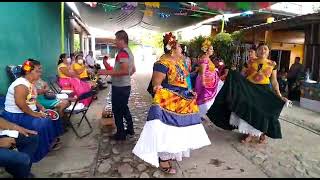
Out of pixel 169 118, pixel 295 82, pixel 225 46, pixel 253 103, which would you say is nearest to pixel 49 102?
pixel 169 118

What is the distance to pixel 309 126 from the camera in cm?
617

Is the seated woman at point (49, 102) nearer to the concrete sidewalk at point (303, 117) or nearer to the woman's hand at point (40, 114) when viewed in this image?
the woman's hand at point (40, 114)

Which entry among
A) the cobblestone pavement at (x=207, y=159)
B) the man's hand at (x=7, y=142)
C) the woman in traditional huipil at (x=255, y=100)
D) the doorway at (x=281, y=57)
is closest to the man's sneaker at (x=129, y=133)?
the cobblestone pavement at (x=207, y=159)

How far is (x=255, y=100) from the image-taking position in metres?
4.82

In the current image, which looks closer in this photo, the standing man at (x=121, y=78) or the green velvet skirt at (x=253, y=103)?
the standing man at (x=121, y=78)

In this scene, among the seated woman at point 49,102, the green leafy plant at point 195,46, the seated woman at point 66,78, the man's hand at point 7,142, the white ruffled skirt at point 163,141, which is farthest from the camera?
the green leafy plant at point 195,46

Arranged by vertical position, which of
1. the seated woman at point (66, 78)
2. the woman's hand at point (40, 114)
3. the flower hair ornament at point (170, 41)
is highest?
the flower hair ornament at point (170, 41)

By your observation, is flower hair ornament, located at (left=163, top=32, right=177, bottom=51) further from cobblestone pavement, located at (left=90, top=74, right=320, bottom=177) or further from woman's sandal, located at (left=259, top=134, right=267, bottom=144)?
woman's sandal, located at (left=259, top=134, right=267, bottom=144)

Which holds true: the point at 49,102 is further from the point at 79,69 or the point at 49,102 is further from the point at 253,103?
the point at 79,69

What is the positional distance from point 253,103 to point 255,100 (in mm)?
66

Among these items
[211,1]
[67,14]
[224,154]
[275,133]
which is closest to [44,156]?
[224,154]

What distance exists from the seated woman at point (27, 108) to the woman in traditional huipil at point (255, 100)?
8.68 feet

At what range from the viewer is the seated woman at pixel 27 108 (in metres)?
3.61

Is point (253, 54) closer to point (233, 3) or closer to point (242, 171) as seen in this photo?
point (242, 171)
